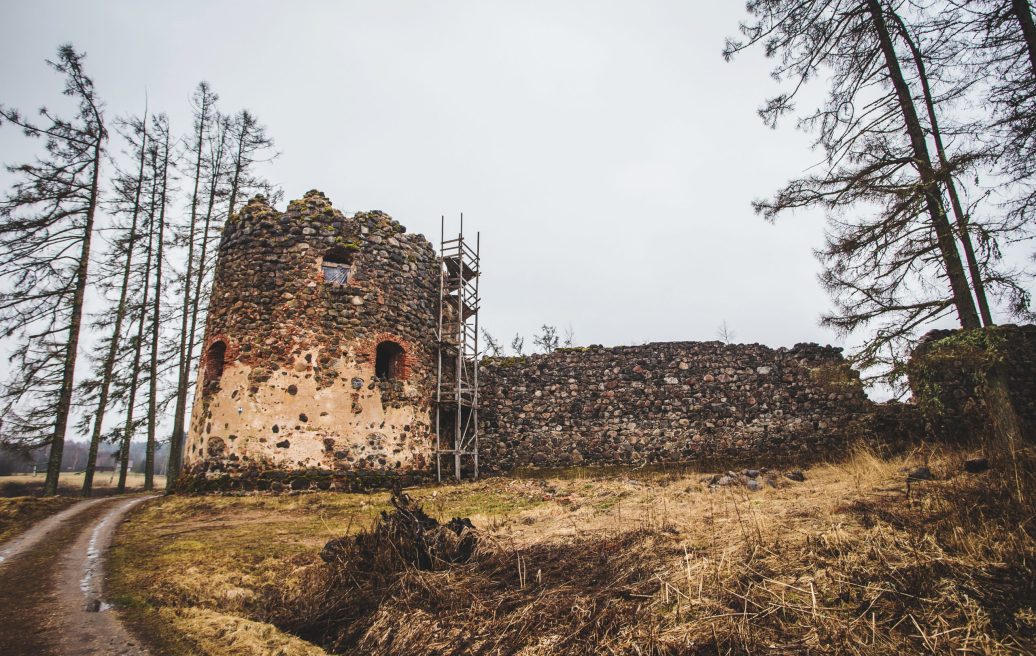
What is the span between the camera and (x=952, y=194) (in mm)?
6949

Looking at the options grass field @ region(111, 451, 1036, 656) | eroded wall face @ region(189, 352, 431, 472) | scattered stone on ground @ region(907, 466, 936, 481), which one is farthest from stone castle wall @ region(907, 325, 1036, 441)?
eroded wall face @ region(189, 352, 431, 472)

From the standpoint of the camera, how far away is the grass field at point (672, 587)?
2436 millimetres

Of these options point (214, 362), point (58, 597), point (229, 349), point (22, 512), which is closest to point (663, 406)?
point (229, 349)

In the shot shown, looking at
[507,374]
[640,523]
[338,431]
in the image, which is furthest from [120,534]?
[507,374]

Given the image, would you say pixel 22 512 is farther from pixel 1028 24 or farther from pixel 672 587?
pixel 1028 24

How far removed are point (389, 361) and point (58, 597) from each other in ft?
26.0

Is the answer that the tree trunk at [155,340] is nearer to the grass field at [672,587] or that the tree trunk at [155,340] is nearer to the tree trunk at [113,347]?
the tree trunk at [113,347]

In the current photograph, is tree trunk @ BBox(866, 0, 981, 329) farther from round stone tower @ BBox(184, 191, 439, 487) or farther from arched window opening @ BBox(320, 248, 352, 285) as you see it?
arched window opening @ BBox(320, 248, 352, 285)

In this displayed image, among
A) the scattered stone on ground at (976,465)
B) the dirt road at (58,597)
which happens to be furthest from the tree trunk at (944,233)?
the dirt road at (58,597)

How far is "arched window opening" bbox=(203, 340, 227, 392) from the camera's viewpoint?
404 inches

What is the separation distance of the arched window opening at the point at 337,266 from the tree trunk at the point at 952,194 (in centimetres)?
1067

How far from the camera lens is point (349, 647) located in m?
3.14

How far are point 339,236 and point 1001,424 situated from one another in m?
12.0

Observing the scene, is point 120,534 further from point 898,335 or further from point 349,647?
point 898,335
